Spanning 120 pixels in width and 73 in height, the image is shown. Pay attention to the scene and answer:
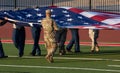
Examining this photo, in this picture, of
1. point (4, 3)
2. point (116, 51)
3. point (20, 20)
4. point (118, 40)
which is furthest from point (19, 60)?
point (4, 3)

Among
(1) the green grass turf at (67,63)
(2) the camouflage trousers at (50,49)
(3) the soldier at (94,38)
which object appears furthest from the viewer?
(3) the soldier at (94,38)

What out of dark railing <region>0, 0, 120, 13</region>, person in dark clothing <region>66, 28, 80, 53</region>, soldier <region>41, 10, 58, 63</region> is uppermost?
soldier <region>41, 10, 58, 63</region>

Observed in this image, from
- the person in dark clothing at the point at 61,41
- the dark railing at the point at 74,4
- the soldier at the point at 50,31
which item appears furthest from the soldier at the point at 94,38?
the dark railing at the point at 74,4

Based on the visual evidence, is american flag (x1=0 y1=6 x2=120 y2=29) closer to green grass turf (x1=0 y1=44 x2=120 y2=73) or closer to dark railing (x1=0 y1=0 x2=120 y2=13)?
green grass turf (x1=0 y1=44 x2=120 y2=73)

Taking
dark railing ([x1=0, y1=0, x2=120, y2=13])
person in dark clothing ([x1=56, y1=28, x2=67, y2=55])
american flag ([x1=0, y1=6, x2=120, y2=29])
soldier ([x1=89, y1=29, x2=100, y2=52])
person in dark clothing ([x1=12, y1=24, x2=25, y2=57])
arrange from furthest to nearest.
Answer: dark railing ([x1=0, y1=0, x2=120, y2=13]), soldier ([x1=89, y1=29, x2=100, y2=52]), person in dark clothing ([x1=56, y1=28, x2=67, y2=55]), person in dark clothing ([x1=12, y1=24, x2=25, y2=57]), american flag ([x1=0, y1=6, x2=120, y2=29])

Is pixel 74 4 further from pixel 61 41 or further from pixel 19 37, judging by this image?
pixel 19 37

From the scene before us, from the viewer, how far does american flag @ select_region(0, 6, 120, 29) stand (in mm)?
21773

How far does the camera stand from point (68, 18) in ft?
74.0

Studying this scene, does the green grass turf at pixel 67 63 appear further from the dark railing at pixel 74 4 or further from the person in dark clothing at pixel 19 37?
the dark railing at pixel 74 4

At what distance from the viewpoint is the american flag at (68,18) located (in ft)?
71.4

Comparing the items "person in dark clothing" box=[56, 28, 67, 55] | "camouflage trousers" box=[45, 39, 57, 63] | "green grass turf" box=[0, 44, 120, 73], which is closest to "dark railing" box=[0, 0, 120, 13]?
"person in dark clothing" box=[56, 28, 67, 55]

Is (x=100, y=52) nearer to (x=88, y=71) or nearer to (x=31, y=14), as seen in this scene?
(x=31, y=14)

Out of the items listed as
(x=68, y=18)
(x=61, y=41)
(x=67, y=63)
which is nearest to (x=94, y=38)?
(x=61, y=41)

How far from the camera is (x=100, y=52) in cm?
2489
